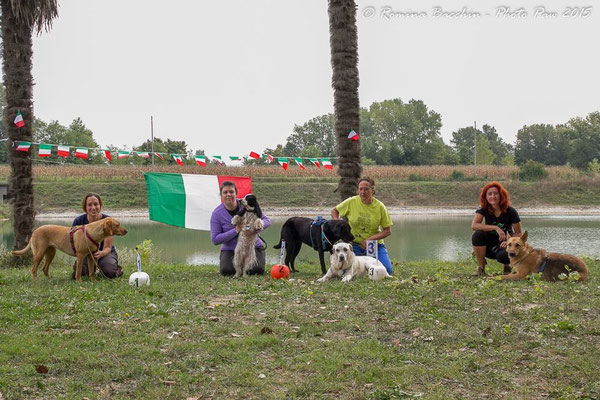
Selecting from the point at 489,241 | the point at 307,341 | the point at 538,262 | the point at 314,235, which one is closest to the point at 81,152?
the point at 314,235

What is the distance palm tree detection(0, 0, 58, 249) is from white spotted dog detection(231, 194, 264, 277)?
5681 mm

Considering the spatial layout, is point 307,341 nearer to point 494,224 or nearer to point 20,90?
point 494,224

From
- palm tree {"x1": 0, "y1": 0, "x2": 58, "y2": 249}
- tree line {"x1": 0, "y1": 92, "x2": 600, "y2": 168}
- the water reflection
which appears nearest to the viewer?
palm tree {"x1": 0, "y1": 0, "x2": 58, "y2": 249}

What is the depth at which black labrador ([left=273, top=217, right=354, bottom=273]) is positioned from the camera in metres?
8.73

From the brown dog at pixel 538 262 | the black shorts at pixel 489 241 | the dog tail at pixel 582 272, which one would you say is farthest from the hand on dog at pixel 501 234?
the dog tail at pixel 582 272

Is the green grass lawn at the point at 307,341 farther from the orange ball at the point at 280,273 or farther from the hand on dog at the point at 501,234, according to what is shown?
the orange ball at the point at 280,273

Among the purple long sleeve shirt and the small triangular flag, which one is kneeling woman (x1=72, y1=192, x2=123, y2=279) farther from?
the small triangular flag

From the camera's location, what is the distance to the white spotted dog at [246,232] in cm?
887

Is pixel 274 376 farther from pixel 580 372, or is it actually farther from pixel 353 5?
pixel 353 5

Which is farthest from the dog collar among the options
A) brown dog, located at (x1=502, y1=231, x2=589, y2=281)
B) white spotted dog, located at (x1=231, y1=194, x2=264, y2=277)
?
white spotted dog, located at (x1=231, y1=194, x2=264, y2=277)

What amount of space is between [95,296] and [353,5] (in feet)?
25.2

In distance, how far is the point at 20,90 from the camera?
12641 mm

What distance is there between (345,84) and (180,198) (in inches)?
162

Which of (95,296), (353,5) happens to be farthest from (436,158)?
(95,296)
